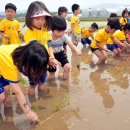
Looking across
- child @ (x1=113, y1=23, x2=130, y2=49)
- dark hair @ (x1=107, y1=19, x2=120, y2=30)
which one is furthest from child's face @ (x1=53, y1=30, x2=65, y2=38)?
child @ (x1=113, y1=23, x2=130, y2=49)

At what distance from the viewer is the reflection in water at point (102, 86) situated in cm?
404

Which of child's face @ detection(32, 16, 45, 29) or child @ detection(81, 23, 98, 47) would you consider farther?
child @ detection(81, 23, 98, 47)

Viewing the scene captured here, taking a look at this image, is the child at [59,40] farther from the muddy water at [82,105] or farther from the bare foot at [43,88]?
the bare foot at [43,88]

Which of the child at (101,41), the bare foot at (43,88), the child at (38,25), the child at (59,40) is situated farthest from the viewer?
the child at (101,41)

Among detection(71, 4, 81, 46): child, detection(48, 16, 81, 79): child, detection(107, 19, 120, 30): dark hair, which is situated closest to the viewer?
detection(48, 16, 81, 79): child

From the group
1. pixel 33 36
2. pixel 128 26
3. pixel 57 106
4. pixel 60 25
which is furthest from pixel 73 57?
pixel 57 106

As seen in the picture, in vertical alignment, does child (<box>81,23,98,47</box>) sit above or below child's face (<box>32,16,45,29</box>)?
below

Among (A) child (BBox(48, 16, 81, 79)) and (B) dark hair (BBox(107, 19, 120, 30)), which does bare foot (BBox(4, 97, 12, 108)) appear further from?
(B) dark hair (BBox(107, 19, 120, 30))

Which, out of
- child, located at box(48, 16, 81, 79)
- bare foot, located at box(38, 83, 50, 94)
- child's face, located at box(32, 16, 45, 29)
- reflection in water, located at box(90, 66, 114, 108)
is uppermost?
child's face, located at box(32, 16, 45, 29)

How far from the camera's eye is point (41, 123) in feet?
11.0

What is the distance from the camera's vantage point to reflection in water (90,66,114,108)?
13.2 feet

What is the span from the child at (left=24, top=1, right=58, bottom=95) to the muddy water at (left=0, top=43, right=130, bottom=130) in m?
0.42

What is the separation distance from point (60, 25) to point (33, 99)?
4.49 ft

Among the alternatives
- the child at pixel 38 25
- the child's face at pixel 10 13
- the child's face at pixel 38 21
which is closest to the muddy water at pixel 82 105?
the child at pixel 38 25
